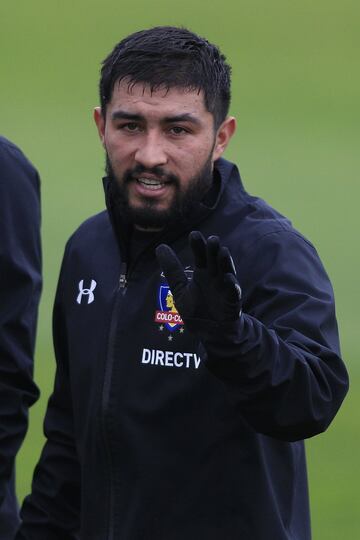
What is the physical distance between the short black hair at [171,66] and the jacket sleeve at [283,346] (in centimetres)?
37

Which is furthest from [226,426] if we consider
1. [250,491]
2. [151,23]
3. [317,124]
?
[151,23]

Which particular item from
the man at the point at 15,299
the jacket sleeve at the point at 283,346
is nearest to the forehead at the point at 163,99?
the jacket sleeve at the point at 283,346

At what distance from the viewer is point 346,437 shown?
21.8 ft

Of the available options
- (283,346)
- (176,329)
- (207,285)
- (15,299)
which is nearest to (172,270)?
(207,285)

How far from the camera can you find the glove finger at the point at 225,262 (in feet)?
9.09

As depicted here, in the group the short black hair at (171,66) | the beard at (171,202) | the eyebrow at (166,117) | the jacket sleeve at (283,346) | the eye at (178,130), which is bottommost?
the jacket sleeve at (283,346)

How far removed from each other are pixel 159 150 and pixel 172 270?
470 millimetres

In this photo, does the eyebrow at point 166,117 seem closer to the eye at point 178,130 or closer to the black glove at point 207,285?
the eye at point 178,130

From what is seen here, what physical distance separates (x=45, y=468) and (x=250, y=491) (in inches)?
26.7

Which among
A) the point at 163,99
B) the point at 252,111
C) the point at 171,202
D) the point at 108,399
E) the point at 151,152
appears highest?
the point at 252,111

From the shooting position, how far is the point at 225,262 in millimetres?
2783

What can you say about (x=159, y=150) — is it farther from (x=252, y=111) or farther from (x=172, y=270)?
(x=252, y=111)

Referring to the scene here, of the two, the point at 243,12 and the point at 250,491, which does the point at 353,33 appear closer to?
the point at 243,12

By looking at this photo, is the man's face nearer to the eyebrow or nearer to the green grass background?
the eyebrow
